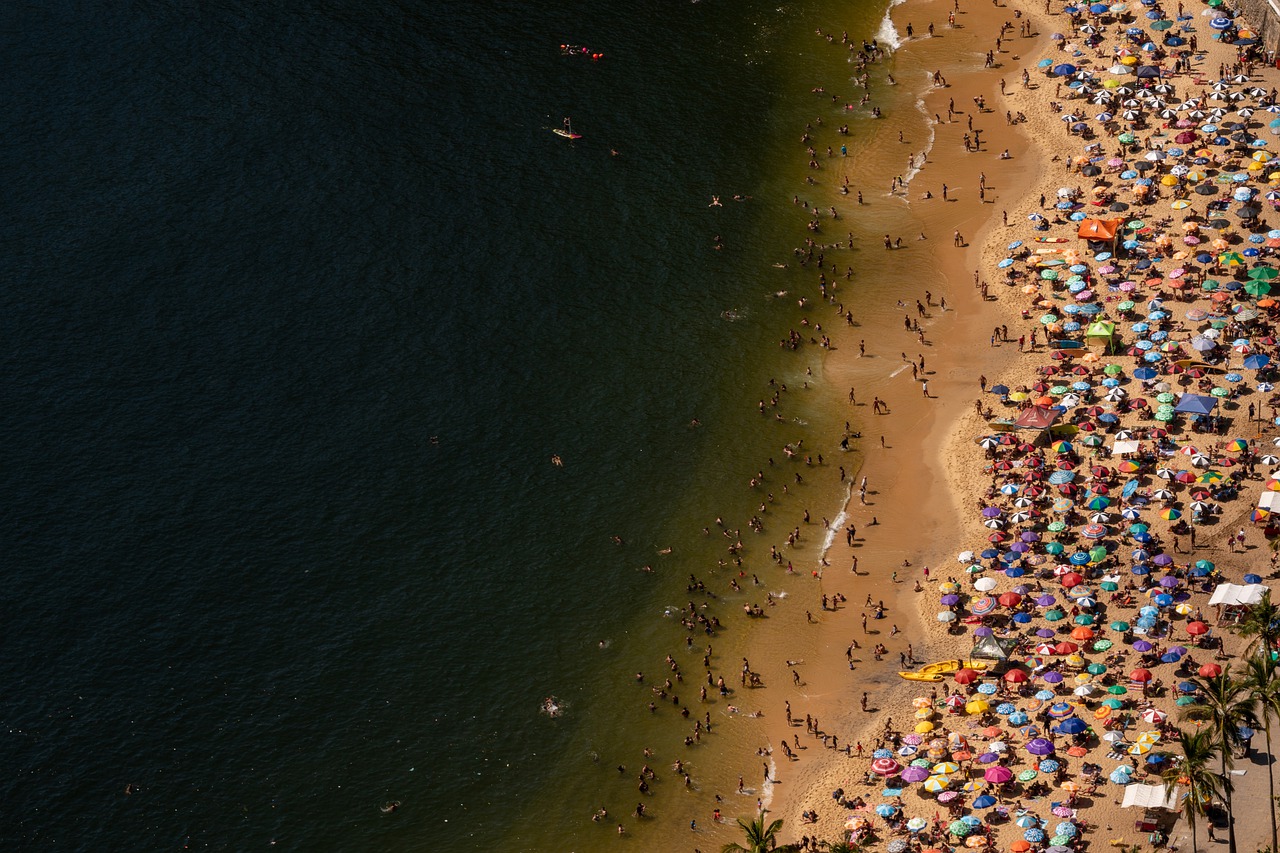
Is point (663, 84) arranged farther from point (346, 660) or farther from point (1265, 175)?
point (346, 660)

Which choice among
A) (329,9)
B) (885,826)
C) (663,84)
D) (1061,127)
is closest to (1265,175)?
(1061,127)

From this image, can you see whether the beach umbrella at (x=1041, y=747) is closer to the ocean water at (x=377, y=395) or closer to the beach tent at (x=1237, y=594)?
the beach tent at (x=1237, y=594)

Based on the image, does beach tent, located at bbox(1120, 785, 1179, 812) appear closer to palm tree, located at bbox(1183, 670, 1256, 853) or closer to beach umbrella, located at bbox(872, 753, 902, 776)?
palm tree, located at bbox(1183, 670, 1256, 853)

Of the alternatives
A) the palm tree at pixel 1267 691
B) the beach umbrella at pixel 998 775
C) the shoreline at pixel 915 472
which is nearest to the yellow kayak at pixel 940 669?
the shoreline at pixel 915 472

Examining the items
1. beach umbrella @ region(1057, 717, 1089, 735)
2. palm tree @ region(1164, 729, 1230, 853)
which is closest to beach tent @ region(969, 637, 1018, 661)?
beach umbrella @ region(1057, 717, 1089, 735)

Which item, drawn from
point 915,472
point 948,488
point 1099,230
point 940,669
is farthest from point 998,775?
point 1099,230
